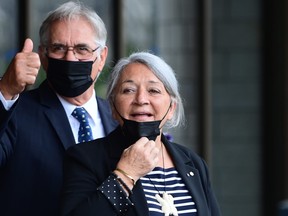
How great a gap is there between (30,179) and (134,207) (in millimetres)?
619

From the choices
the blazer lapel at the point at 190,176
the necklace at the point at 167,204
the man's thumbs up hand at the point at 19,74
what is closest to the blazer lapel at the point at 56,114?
the man's thumbs up hand at the point at 19,74

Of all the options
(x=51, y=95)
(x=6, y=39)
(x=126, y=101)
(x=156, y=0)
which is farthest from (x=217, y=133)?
(x=126, y=101)

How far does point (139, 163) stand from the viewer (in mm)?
2818

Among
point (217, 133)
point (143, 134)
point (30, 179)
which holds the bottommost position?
point (217, 133)

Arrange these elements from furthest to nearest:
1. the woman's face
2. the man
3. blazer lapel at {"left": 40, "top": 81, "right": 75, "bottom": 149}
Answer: blazer lapel at {"left": 40, "top": 81, "right": 75, "bottom": 149} → the man → the woman's face

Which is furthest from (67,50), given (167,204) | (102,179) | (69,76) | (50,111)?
(167,204)

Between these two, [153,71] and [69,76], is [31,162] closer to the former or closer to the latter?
[69,76]

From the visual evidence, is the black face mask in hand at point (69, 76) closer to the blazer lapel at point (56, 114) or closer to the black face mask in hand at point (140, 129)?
the blazer lapel at point (56, 114)

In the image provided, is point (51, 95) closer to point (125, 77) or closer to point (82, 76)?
point (82, 76)

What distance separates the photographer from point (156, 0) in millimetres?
6438

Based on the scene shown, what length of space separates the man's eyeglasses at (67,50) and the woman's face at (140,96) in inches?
17.7

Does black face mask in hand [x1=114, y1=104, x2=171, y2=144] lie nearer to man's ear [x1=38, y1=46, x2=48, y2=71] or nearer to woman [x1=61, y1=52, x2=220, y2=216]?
woman [x1=61, y1=52, x2=220, y2=216]

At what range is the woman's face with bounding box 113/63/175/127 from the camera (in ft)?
9.81

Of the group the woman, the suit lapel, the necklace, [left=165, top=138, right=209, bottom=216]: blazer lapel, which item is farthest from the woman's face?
the suit lapel
